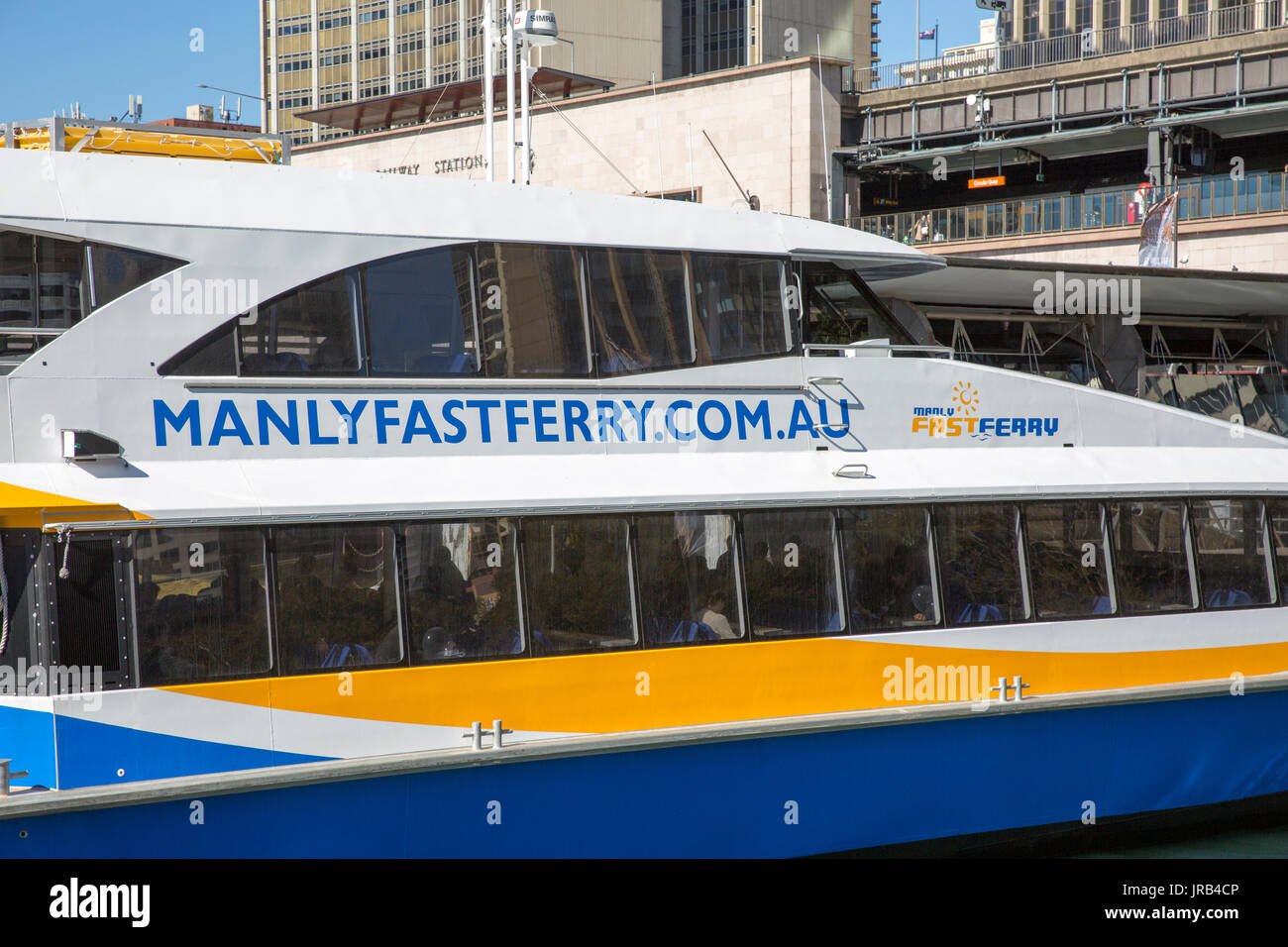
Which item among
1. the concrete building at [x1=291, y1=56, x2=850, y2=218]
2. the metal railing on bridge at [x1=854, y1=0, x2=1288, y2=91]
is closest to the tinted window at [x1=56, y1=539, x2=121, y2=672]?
the concrete building at [x1=291, y1=56, x2=850, y2=218]

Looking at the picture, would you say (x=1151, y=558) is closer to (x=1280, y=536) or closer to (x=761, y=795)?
(x=1280, y=536)

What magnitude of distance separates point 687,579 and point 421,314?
7.02ft

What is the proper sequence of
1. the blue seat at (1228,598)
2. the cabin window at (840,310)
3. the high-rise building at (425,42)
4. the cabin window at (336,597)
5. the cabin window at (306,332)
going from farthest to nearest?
the high-rise building at (425,42)
the blue seat at (1228,598)
the cabin window at (840,310)
the cabin window at (306,332)
the cabin window at (336,597)

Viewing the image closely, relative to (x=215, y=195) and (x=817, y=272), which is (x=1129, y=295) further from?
(x=215, y=195)

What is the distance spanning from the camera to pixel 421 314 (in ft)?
24.0

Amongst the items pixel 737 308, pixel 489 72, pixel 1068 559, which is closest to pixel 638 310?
pixel 737 308

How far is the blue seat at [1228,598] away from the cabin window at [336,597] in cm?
563

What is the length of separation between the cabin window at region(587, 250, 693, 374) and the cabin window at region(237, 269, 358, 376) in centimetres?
143

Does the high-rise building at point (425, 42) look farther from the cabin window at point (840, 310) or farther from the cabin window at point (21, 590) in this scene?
the cabin window at point (21, 590)

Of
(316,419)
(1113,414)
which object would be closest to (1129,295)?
(1113,414)

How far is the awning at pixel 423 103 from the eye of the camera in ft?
155

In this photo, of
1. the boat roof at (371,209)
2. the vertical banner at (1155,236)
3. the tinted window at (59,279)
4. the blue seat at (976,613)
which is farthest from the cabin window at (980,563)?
the vertical banner at (1155,236)

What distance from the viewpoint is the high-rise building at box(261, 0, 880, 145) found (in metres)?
96.4
